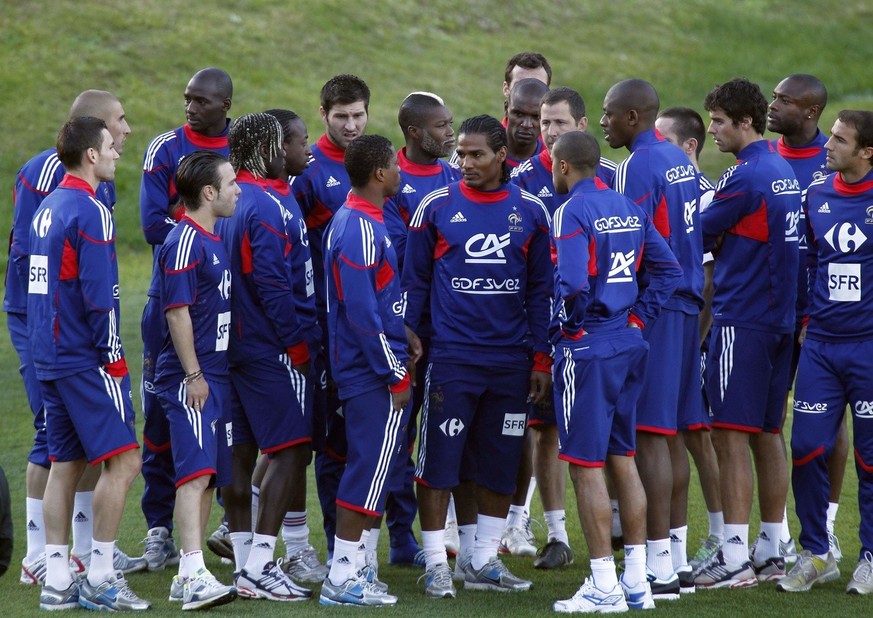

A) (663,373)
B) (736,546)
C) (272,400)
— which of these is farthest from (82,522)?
(736,546)

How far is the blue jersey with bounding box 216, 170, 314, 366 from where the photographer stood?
632 centimetres

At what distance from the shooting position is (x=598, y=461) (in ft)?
19.2

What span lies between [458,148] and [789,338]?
6.64ft

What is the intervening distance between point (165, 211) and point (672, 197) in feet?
9.68

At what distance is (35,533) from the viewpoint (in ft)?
21.6

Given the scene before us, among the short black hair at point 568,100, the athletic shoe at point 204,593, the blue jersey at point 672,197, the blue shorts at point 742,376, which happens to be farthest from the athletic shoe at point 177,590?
the short black hair at point 568,100

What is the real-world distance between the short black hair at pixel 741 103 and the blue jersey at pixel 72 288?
324cm

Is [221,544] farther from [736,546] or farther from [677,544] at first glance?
[736,546]

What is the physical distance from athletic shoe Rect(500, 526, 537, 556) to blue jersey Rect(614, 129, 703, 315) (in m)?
1.84

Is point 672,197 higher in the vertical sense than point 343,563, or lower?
higher

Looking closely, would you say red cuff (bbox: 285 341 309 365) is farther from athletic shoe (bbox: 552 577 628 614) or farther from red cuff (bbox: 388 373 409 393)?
athletic shoe (bbox: 552 577 628 614)

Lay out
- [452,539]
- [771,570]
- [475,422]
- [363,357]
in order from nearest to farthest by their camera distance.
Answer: [363,357] → [475,422] → [771,570] → [452,539]

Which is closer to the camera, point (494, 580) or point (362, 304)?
Answer: point (362, 304)

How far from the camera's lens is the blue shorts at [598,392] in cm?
585
